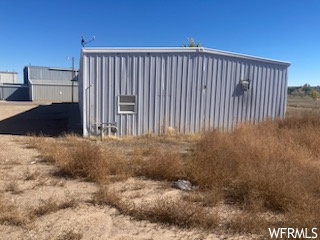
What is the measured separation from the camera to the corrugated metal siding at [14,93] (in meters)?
45.4

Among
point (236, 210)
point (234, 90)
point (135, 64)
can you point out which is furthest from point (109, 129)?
point (236, 210)

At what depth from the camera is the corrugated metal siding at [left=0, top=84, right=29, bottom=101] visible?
149ft

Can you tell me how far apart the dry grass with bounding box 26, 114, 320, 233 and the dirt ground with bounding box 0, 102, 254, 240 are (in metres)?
0.21

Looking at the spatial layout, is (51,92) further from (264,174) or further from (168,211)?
(168,211)

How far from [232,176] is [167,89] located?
5856mm

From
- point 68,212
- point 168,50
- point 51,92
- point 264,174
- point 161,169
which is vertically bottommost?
point 68,212

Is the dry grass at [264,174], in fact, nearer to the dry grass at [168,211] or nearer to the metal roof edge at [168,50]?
the dry grass at [168,211]

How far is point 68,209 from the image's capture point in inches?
162

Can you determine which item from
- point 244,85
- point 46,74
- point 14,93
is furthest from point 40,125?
point 46,74

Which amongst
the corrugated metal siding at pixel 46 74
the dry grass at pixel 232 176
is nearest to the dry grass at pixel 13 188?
the dry grass at pixel 232 176

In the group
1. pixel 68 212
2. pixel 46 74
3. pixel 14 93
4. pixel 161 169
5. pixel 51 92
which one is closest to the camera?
pixel 68 212

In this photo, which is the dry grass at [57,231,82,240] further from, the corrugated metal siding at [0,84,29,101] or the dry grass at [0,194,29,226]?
the corrugated metal siding at [0,84,29,101]

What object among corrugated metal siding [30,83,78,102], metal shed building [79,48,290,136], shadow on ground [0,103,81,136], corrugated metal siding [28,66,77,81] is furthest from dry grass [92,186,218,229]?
corrugated metal siding [28,66,77,81]

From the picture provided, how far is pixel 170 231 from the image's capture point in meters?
3.56
